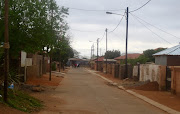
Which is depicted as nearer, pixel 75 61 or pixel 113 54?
pixel 113 54

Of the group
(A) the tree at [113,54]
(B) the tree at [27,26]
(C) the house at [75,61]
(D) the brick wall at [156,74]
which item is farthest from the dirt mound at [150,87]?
(C) the house at [75,61]

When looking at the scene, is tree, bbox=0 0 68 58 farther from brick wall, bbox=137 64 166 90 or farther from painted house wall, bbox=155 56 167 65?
painted house wall, bbox=155 56 167 65

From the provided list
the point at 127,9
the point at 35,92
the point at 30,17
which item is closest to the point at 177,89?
the point at 35,92

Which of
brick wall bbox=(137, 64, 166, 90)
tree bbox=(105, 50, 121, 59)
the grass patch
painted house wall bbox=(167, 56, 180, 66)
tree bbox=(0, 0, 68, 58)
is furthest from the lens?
tree bbox=(105, 50, 121, 59)

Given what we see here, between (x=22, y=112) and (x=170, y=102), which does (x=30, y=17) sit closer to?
(x=22, y=112)

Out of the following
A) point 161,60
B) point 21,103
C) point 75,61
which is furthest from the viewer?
point 75,61

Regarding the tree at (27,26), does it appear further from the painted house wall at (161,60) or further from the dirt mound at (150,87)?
the painted house wall at (161,60)

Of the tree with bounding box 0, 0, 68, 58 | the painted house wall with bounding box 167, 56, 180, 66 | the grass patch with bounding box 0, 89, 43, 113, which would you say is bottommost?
the grass patch with bounding box 0, 89, 43, 113

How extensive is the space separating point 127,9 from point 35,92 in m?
17.4

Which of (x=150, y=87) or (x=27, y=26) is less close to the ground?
(x=27, y=26)

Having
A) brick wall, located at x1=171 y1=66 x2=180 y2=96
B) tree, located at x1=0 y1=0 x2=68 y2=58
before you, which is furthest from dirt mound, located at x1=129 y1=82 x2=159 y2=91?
tree, located at x1=0 y1=0 x2=68 y2=58

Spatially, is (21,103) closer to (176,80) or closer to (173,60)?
(176,80)

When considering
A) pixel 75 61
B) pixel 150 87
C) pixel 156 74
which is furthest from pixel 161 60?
pixel 75 61

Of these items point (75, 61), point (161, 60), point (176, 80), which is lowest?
point (176, 80)
